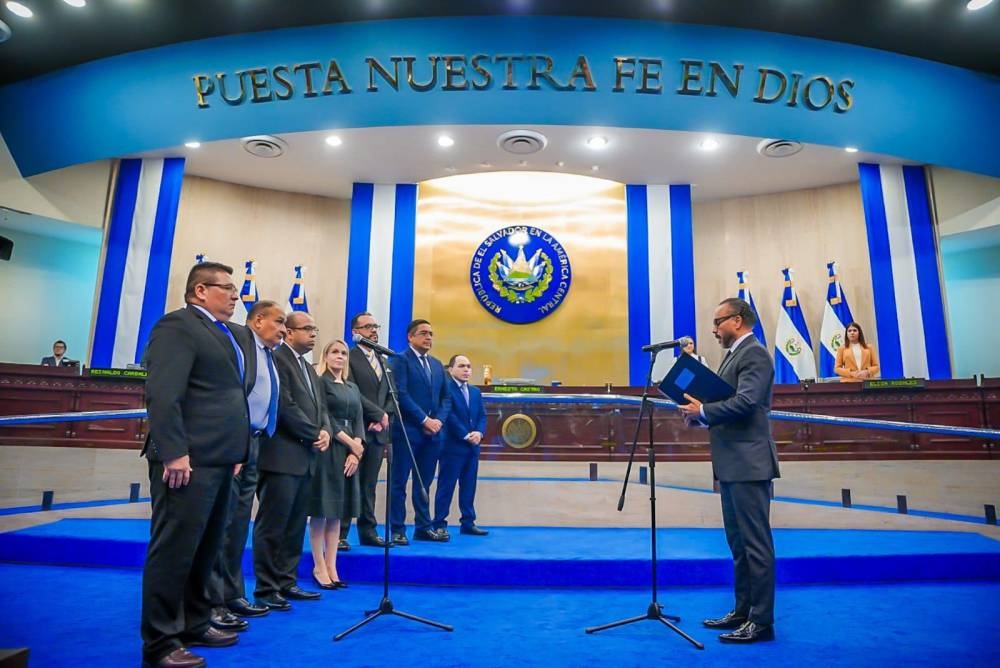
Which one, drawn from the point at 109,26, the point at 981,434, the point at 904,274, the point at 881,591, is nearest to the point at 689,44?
the point at 881,591

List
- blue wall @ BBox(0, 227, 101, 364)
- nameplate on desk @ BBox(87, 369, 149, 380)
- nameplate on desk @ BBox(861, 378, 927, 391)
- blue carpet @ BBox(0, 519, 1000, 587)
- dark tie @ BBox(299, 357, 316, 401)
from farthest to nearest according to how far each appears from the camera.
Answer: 1. blue wall @ BBox(0, 227, 101, 364)
2. nameplate on desk @ BBox(87, 369, 149, 380)
3. nameplate on desk @ BBox(861, 378, 927, 391)
4. blue carpet @ BBox(0, 519, 1000, 587)
5. dark tie @ BBox(299, 357, 316, 401)

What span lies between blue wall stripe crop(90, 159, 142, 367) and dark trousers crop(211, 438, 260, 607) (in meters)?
6.93

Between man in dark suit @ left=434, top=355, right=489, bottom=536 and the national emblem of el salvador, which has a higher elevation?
the national emblem of el salvador

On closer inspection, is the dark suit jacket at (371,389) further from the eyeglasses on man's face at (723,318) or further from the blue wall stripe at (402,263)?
the blue wall stripe at (402,263)

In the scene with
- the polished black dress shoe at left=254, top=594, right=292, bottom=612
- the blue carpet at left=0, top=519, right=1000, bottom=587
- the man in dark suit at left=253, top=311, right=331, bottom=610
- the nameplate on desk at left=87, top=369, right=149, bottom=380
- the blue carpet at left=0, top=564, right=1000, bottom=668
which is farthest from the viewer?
the nameplate on desk at left=87, top=369, right=149, bottom=380

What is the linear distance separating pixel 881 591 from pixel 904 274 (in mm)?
6528

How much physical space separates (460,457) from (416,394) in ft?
1.87

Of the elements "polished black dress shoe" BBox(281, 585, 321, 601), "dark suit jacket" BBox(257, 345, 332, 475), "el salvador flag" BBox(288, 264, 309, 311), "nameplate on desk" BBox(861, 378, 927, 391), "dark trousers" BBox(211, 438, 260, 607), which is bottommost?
"polished black dress shoe" BBox(281, 585, 321, 601)

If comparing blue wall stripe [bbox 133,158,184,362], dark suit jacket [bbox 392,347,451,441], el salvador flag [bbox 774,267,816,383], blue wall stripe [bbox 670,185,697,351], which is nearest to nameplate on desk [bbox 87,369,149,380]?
blue wall stripe [bbox 133,158,184,362]

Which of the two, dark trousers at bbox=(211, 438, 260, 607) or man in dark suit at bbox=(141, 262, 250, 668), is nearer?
man in dark suit at bbox=(141, 262, 250, 668)

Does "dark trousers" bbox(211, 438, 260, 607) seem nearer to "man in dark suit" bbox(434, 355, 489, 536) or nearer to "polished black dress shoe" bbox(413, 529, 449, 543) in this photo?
"polished black dress shoe" bbox(413, 529, 449, 543)

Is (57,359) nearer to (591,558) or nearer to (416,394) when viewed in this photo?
(416,394)

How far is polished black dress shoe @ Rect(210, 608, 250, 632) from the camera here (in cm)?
254

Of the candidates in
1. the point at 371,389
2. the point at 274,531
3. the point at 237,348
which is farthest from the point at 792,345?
the point at 237,348
